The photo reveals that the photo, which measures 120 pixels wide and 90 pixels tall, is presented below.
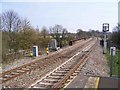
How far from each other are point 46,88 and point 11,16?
1472 inches

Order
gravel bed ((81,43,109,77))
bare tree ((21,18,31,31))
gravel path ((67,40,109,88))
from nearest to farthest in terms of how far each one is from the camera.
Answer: gravel path ((67,40,109,88)), gravel bed ((81,43,109,77)), bare tree ((21,18,31,31))

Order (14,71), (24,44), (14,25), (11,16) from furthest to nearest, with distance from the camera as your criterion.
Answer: (11,16) → (14,25) → (24,44) → (14,71)

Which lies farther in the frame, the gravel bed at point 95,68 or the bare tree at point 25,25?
the bare tree at point 25,25

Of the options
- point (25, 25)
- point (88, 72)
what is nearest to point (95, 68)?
point (88, 72)

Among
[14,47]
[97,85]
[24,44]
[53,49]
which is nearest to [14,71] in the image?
[97,85]

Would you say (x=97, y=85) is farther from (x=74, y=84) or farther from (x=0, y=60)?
(x=0, y=60)

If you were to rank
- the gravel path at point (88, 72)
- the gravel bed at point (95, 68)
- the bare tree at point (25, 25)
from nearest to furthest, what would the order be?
the gravel path at point (88, 72) < the gravel bed at point (95, 68) < the bare tree at point (25, 25)

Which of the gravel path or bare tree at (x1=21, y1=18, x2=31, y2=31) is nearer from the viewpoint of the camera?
the gravel path

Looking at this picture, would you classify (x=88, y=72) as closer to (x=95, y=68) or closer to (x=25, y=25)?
(x=95, y=68)

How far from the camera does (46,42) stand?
47.8 meters

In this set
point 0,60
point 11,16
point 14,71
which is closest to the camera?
point 14,71

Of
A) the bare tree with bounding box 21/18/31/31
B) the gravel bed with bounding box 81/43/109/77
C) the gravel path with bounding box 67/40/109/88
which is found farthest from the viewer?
the bare tree with bounding box 21/18/31/31

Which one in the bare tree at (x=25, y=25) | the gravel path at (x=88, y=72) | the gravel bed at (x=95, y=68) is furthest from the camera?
the bare tree at (x=25, y=25)

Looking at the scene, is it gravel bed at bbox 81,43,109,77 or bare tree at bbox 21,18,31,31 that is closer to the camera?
gravel bed at bbox 81,43,109,77
